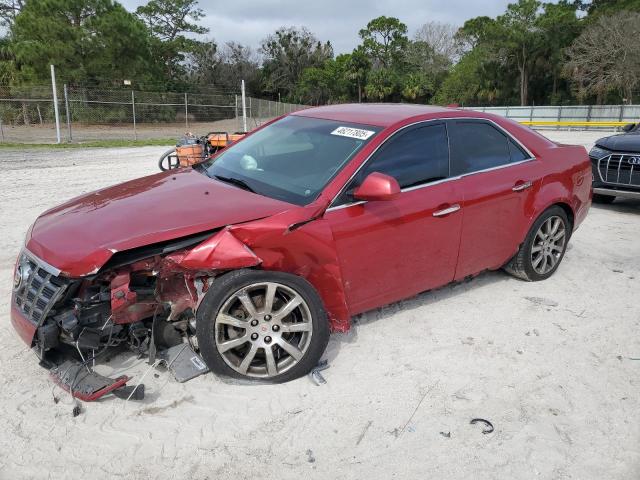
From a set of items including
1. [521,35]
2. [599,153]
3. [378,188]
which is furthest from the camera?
[521,35]

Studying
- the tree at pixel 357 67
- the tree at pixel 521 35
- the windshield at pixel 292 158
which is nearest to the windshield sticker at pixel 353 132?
the windshield at pixel 292 158

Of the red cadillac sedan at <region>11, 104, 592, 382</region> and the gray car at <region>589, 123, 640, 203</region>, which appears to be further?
the gray car at <region>589, 123, 640, 203</region>

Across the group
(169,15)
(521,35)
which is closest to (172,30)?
(169,15)

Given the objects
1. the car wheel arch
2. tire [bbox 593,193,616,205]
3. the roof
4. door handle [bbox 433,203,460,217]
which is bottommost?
tire [bbox 593,193,616,205]

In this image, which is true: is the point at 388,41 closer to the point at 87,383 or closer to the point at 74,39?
the point at 74,39

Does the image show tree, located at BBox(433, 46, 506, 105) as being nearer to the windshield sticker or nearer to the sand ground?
the windshield sticker

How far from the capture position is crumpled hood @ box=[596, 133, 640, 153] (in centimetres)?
774

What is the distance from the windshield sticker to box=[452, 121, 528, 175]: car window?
0.80 m

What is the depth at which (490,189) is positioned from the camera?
13.9 feet

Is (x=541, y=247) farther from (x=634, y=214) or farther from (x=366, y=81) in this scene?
(x=366, y=81)

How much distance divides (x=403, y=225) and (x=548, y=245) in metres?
2.01

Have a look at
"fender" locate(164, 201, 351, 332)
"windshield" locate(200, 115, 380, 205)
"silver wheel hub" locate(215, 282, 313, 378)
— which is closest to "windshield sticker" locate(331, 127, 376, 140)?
"windshield" locate(200, 115, 380, 205)

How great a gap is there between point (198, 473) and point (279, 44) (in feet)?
222

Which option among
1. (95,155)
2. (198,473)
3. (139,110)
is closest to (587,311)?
(198,473)
